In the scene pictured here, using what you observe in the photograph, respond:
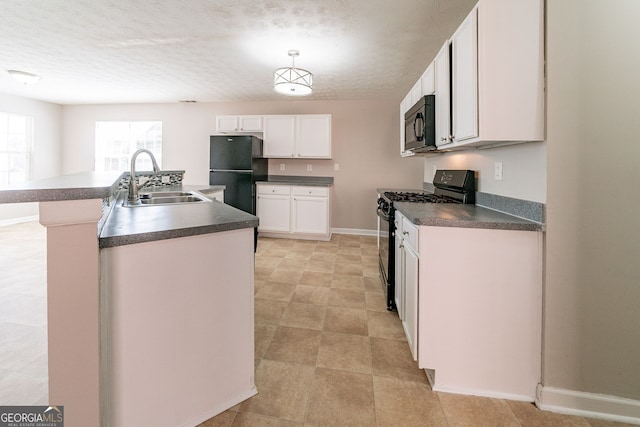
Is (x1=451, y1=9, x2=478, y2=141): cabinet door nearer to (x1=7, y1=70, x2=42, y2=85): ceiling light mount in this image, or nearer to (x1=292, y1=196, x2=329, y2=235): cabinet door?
(x1=292, y1=196, x2=329, y2=235): cabinet door

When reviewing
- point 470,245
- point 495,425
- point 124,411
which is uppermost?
point 470,245

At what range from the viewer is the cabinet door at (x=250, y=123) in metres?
5.16

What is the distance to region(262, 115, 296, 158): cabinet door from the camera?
506cm

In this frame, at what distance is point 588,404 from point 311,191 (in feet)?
12.9

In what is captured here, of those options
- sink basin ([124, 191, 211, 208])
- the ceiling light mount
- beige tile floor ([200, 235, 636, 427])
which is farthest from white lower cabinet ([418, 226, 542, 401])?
the ceiling light mount

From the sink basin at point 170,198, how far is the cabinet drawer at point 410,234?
1476 mm

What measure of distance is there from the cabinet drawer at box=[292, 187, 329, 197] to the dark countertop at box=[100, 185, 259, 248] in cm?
307

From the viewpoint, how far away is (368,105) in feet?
17.2

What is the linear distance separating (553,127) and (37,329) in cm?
343

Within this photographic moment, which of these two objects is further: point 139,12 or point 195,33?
point 195,33

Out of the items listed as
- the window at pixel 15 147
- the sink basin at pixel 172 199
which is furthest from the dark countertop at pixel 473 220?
the window at pixel 15 147

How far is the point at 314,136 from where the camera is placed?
16.4 ft

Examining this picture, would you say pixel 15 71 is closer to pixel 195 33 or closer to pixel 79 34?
pixel 79 34

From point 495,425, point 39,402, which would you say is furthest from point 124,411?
point 495,425
